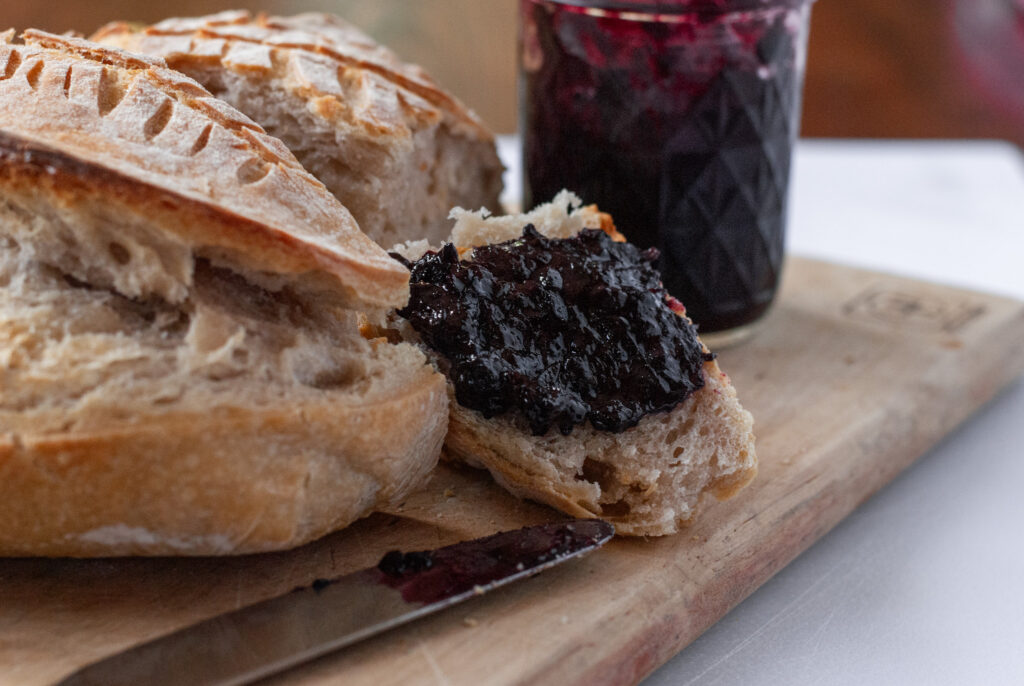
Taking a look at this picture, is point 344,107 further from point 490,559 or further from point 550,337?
point 490,559

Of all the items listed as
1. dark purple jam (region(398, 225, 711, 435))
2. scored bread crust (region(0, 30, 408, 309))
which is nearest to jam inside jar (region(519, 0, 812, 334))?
dark purple jam (region(398, 225, 711, 435))

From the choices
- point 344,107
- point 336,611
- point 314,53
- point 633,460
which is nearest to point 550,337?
point 633,460

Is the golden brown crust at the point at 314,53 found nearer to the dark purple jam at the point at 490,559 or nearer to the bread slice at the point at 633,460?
the bread slice at the point at 633,460

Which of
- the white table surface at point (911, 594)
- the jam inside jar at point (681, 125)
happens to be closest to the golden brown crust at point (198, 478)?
the white table surface at point (911, 594)

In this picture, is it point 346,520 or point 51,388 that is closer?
point 51,388

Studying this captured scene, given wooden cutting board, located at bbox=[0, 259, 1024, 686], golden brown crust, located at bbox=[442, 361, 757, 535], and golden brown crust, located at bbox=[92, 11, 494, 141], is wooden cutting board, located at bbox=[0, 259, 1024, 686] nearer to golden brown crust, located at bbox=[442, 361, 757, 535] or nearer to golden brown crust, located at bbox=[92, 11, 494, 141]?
golden brown crust, located at bbox=[442, 361, 757, 535]

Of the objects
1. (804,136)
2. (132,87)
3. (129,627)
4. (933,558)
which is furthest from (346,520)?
(804,136)

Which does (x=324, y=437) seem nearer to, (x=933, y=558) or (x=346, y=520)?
(x=346, y=520)
